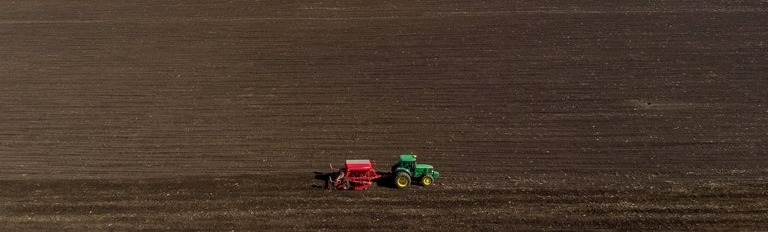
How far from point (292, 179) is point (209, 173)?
6.66ft

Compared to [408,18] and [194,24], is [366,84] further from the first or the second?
[194,24]

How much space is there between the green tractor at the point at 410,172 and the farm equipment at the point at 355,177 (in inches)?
19.3

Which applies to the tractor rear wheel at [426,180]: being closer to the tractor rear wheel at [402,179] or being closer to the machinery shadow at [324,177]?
the tractor rear wheel at [402,179]

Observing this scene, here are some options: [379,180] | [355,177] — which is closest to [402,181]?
[379,180]

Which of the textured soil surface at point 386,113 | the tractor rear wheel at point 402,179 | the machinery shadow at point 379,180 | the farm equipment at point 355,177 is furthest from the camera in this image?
the machinery shadow at point 379,180

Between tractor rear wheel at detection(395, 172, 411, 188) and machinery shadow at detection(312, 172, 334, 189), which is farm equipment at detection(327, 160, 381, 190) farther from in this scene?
tractor rear wheel at detection(395, 172, 411, 188)

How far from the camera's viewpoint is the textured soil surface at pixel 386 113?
44.3 ft

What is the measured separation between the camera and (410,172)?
1414 centimetres

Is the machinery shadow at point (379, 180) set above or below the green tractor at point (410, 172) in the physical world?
below

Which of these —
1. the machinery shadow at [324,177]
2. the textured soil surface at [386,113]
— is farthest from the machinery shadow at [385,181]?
the machinery shadow at [324,177]

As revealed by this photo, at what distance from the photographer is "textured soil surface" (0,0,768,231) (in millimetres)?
13492

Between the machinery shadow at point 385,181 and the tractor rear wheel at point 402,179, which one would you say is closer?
the tractor rear wheel at point 402,179

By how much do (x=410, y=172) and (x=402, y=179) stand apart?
0.81 ft

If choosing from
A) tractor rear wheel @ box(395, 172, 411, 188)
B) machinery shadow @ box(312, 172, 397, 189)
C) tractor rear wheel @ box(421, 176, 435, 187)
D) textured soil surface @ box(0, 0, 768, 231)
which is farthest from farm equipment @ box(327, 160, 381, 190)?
tractor rear wheel @ box(421, 176, 435, 187)
